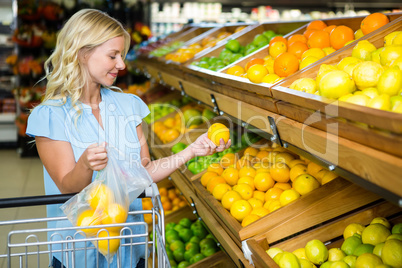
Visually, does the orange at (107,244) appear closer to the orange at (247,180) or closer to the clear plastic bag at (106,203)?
the clear plastic bag at (106,203)

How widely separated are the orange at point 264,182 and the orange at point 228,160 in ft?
1.36

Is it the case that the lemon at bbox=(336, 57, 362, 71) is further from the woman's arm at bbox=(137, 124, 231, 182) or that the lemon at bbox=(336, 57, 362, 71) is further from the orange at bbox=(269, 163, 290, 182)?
the orange at bbox=(269, 163, 290, 182)

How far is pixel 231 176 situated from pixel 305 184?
552 mm

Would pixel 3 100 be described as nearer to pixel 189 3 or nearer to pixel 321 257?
pixel 189 3

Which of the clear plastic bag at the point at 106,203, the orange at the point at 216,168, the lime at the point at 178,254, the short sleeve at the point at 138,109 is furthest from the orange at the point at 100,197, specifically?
the lime at the point at 178,254

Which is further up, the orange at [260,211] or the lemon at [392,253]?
the lemon at [392,253]

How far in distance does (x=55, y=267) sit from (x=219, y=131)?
0.83 metres

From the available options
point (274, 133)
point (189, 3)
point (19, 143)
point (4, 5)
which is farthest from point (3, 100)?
point (274, 133)

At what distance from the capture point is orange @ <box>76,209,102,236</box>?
137 centimetres

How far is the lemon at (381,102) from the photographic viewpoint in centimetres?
113

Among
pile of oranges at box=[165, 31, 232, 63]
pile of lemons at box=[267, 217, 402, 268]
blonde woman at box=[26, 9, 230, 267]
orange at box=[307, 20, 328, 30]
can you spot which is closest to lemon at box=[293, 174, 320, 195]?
pile of lemons at box=[267, 217, 402, 268]

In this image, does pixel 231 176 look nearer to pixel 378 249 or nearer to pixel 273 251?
pixel 273 251

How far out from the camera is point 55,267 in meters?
1.72

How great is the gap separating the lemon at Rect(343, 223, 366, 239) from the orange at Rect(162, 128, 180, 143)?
1958 mm
